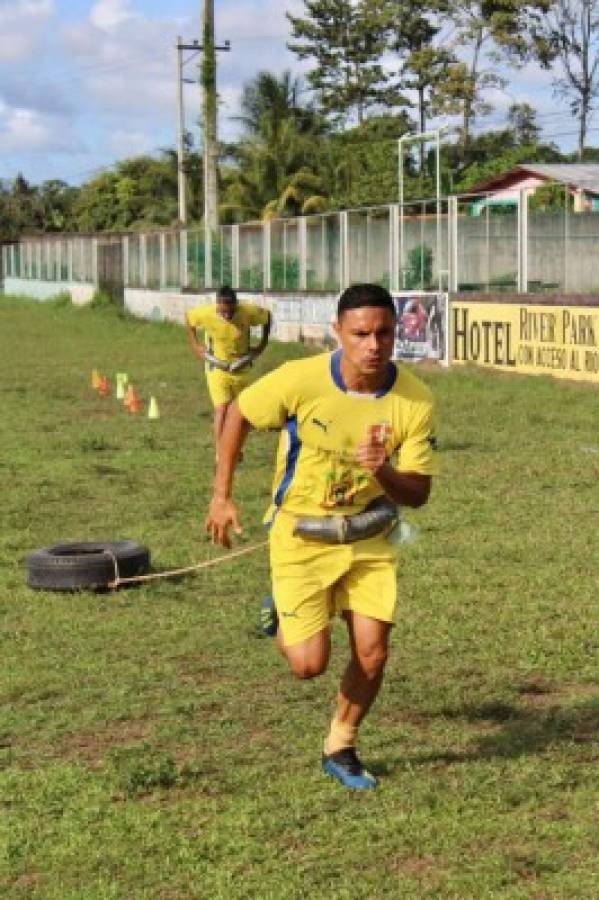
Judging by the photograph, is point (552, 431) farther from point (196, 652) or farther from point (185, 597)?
point (196, 652)

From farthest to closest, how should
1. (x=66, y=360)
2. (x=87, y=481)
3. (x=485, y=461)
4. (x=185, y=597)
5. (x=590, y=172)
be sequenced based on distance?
(x=590, y=172)
(x=66, y=360)
(x=485, y=461)
(x=87, y=481)
(x=185, y=597)

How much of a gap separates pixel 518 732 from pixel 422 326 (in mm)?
19493

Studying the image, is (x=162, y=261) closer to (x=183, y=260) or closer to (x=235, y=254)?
(x=183, y=260)

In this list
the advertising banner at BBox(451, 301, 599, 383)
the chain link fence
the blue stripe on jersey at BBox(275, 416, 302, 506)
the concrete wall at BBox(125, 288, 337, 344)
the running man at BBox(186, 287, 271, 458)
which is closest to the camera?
the blue stripe on jersey at BBox(275, 416, 302, 506)

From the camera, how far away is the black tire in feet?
26.9

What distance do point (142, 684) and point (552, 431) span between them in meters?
10.1

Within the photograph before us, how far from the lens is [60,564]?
8211mm

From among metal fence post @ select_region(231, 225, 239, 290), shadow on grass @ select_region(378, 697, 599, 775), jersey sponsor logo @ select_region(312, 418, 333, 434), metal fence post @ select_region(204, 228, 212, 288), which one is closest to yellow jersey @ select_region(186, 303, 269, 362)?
shadow on grass @ select_region(378, 697, 599, 775)

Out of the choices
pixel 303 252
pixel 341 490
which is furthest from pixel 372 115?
pixel 341 490

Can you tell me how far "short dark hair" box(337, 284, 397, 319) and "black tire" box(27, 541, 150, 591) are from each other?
3808 mm

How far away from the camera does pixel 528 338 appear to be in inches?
858

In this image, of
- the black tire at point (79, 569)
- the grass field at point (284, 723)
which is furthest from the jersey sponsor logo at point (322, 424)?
the black tire at point (79, 569)

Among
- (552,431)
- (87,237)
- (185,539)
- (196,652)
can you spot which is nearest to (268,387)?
(196,652)

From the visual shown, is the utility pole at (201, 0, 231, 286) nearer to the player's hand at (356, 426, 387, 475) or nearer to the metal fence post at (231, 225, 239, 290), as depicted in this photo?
the metal fence post at (231, 225, 239, 290)
